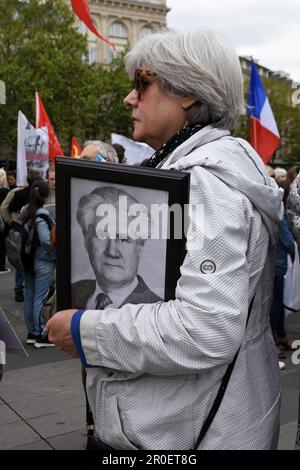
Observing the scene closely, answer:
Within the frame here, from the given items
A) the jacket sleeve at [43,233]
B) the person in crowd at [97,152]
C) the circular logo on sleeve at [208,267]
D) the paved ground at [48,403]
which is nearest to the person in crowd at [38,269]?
the jacket sleeve at [43,233]

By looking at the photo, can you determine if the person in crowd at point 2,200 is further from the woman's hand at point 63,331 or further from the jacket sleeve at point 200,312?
the jacket sleeve at point 200,312

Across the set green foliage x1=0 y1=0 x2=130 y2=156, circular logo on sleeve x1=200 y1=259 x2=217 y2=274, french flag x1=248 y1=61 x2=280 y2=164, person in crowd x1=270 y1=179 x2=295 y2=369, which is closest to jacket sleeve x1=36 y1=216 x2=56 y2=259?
person in crowd x1=270 y1=179 x2=295 y2=369

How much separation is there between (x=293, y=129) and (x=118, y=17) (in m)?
20.5

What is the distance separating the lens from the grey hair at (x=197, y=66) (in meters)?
1.38

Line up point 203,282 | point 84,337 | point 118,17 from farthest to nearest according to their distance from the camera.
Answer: point 118,17
point 84,337
point 203,282

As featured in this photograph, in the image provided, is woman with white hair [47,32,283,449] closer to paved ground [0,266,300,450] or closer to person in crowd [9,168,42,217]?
paved ground [0,266,300,450]

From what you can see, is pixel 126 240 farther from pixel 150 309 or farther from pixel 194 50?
pixel 194 50

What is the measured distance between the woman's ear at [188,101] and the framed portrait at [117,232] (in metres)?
0.26

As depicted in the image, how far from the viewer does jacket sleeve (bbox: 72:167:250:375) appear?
47.1 inches

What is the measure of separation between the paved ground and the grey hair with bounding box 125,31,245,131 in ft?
8.15

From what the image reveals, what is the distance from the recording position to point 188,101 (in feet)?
4.69

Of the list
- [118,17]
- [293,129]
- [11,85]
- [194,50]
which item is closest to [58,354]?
[194,50]

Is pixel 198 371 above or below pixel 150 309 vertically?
below

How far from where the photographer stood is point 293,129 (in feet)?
157
